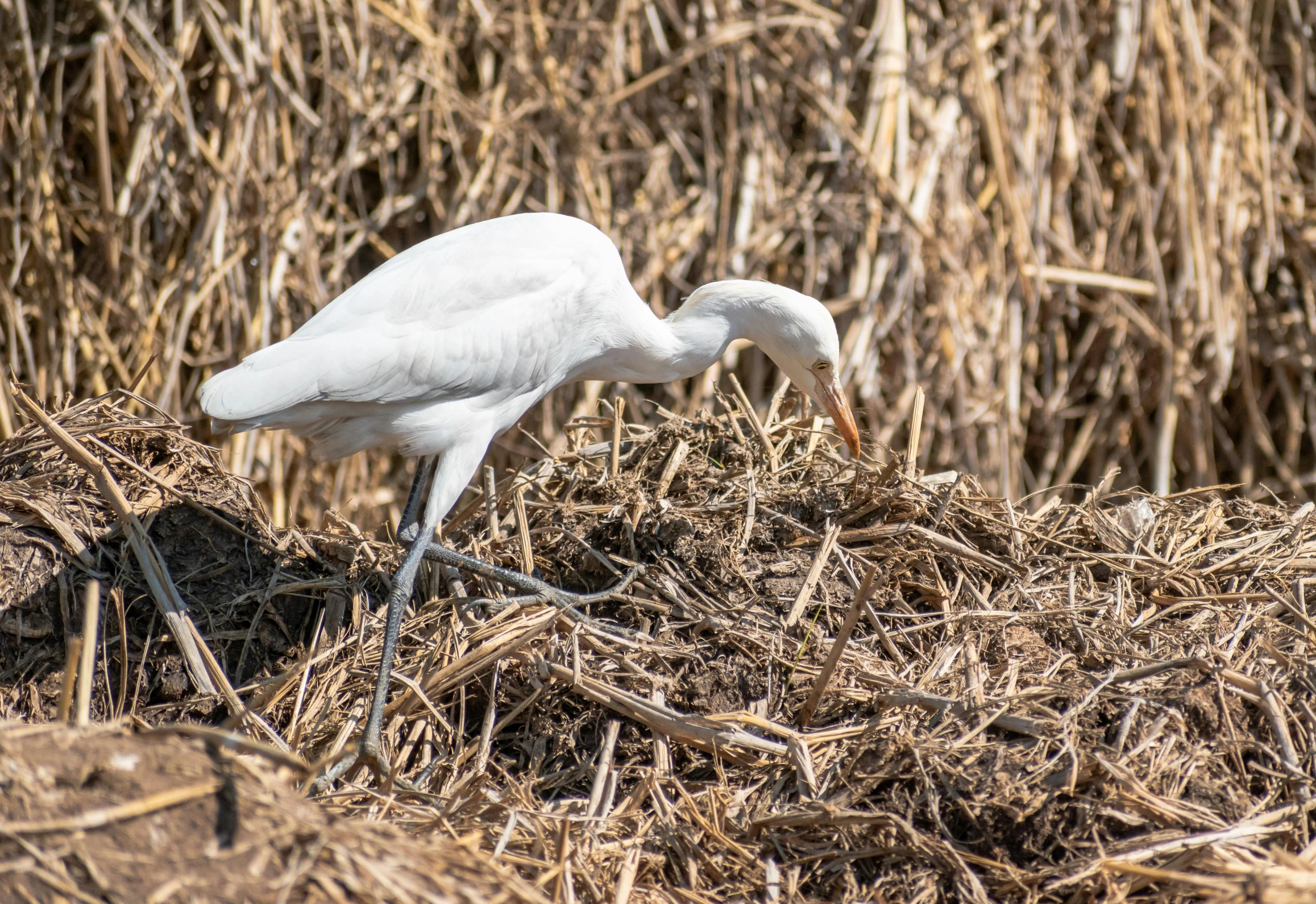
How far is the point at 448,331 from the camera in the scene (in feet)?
7.39

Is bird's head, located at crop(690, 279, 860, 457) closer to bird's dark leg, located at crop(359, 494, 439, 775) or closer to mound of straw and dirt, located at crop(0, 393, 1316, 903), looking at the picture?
mound of straw and dirt, located at crop(0, 393, 1316, 903)

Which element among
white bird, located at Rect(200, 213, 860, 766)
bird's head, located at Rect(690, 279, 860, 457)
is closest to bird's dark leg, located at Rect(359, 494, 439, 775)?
white bird, located at Rect(200, 213, 860, 766)

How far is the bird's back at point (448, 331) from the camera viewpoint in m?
2.15

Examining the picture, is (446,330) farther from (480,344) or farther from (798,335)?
(798,335)

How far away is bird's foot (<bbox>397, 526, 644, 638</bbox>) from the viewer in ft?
6.84

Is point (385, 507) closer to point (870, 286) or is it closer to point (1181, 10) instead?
point (870, 286)

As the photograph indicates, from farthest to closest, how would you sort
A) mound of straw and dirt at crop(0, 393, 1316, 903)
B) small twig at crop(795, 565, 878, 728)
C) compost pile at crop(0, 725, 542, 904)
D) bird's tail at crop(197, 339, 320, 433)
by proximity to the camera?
bird's tail at crop(197, 339, 320, 433), small twig at crop(795, 565, 878, 728), mound of straw and dirt at crop(0, 393, 1316, 903), compost pile at crop(0, 725, 542, 904)

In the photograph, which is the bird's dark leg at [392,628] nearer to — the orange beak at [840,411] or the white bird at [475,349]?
the white bird at [475,349]

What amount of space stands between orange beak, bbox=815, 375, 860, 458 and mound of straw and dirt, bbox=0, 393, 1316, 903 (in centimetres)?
9

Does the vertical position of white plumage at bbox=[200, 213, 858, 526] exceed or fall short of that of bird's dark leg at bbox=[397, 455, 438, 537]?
it exceeds it

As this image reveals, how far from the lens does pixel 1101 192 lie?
381cm

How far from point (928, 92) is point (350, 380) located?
242 cm

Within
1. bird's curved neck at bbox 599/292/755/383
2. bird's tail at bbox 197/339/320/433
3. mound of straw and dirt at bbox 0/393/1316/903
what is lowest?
mound of straw and dirt at bbox 0/393/1316/903

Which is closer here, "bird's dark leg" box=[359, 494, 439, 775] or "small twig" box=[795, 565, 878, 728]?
"small twig" box=[795, 565, 878, 728]
